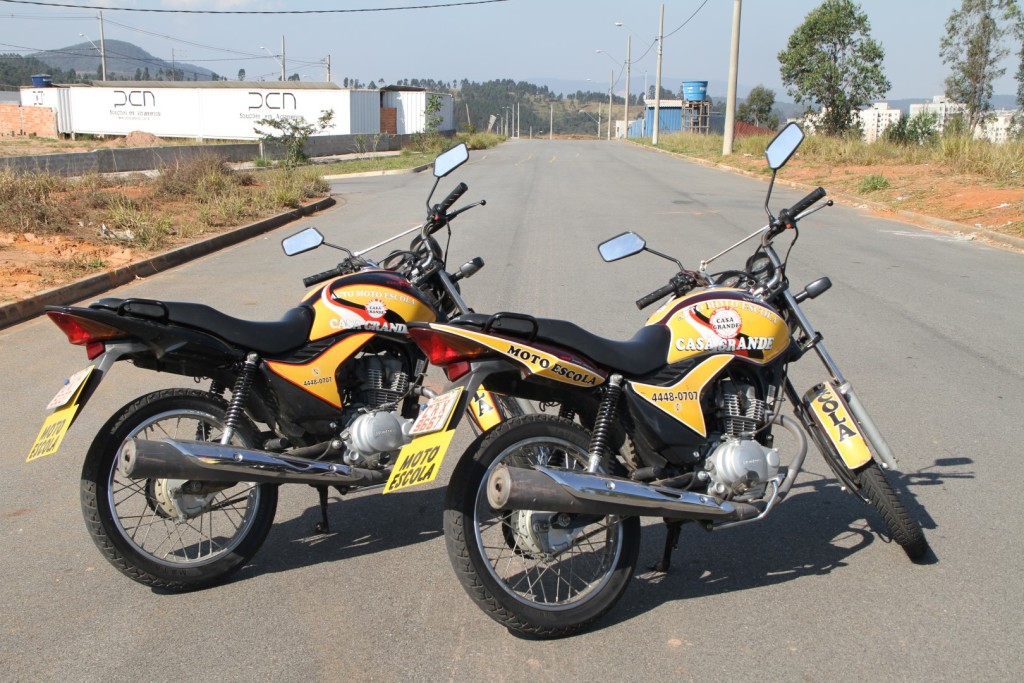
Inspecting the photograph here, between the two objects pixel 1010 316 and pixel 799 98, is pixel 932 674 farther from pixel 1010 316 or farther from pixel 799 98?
pixel 799 98

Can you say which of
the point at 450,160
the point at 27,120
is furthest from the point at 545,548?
the point at 27,120

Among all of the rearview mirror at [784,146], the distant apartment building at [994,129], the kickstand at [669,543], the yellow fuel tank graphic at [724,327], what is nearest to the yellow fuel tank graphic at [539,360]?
the yellow fuel tank graphic at [724,327]

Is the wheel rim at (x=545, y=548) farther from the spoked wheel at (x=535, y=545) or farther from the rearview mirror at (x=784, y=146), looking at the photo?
the rearview mirror at (x=784, y=146)

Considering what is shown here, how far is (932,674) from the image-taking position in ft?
10.4

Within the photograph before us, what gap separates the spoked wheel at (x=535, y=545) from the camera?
320cm

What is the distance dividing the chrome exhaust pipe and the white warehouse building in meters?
56.3

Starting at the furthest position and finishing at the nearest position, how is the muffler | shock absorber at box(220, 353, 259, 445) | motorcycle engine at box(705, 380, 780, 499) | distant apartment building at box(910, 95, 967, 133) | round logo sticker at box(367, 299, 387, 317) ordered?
distant apartment building at box(910, 95, 967, 133) → round logo sticker at box(367, 299, 387, 317) → shock absorber at box(220, 353, 259, 445) → motorcycle engine at box(705, 380, 780, 499) → the muffler

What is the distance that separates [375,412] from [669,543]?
4.43 ft

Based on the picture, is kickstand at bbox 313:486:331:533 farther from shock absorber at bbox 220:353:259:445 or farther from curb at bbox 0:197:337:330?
curb at bbox 0:197:337:330

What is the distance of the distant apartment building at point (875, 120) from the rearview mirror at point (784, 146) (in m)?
28.5

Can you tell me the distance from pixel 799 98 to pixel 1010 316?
30292 millimetres

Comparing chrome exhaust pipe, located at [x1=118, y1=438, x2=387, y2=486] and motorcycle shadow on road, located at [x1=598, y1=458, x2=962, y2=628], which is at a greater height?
chrome exhaust pipe, located at [x1=118, y1=438, x2=387, y2=486]

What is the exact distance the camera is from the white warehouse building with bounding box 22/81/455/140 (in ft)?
193

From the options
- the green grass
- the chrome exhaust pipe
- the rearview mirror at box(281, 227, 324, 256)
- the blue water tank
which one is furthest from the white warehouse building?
the chrome exhaust pipe
